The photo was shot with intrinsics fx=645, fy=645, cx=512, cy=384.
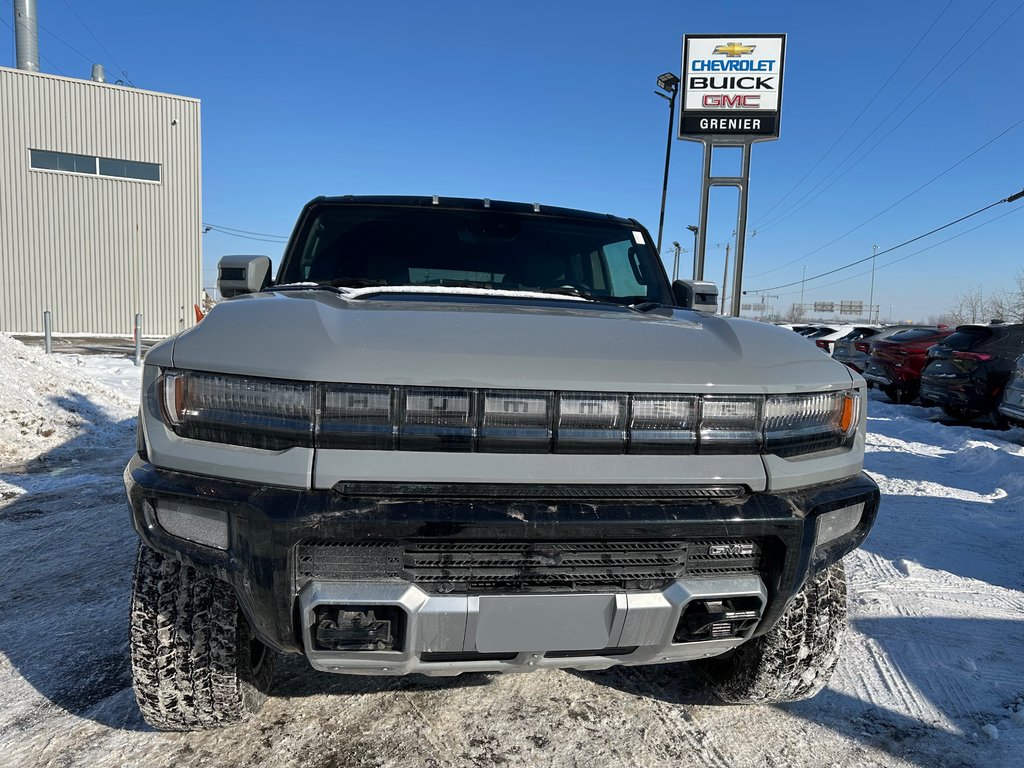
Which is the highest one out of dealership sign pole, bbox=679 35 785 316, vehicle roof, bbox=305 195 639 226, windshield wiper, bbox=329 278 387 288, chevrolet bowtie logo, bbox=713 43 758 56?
chevrolet bowtie logo, bbox=713 43 758 56

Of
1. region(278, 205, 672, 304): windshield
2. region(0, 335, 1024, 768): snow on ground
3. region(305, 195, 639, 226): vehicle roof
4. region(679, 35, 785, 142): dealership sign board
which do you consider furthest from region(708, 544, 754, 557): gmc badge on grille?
region(679, 35, 785, 142): dealership sign board

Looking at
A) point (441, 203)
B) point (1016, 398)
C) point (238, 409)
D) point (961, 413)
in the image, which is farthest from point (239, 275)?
point (961, 413)

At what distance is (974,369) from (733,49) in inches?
237

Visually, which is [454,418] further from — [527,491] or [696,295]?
[696,295]

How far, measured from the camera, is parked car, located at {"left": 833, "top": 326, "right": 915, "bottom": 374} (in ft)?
45.9

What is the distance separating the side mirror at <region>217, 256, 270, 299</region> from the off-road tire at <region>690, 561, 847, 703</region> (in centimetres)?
248

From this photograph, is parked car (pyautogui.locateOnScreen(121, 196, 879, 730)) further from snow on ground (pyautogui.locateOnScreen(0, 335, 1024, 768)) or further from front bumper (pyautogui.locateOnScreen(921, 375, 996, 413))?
front bumper (pyautogui.locateOnScreen(921, 375, 996, 413))

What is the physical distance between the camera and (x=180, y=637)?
1841 mm

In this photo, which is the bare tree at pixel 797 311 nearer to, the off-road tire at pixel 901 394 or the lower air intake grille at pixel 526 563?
the off-road tire at pixel 901 394

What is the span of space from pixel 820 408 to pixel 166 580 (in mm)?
1972

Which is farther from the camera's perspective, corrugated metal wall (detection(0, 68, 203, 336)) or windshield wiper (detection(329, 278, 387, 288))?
corrugated metal wall (detection(0, 68, 203, 336))

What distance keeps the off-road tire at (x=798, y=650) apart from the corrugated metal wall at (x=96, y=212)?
23.1m

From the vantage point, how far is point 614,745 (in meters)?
2.09

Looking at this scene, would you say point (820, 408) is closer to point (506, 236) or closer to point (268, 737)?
point (506, 236)
